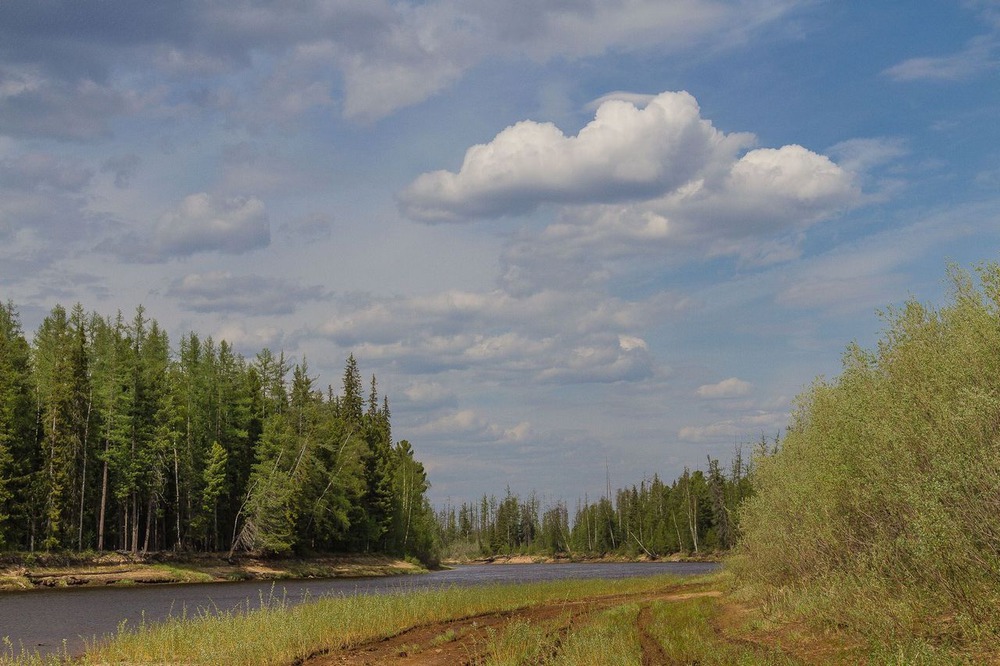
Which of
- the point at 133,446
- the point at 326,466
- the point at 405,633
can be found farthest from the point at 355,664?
the point at 326,466

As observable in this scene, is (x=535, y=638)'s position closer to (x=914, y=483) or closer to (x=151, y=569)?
(x=914, y=483)

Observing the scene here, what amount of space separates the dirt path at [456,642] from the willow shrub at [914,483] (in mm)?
6111

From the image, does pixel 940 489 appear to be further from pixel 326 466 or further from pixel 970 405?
pixel 326 466

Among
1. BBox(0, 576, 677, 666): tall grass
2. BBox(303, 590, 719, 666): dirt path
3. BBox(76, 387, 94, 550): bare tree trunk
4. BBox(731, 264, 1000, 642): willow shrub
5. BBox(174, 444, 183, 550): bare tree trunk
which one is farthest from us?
BBox(174, 444, 183, 550): bare tree trunk

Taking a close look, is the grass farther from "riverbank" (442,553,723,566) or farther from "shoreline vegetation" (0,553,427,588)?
"riverbank" (442,553,723,566)

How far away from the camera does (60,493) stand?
215 feet

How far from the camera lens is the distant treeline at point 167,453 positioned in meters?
67.6

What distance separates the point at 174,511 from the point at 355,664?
6814 cm

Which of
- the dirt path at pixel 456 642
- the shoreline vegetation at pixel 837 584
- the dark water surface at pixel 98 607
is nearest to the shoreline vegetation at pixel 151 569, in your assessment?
the dark water surface at pixel 98 607

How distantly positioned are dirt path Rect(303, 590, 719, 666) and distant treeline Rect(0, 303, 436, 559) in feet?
153

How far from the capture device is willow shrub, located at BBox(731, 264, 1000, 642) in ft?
49.8

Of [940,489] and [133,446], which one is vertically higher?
[133,446]

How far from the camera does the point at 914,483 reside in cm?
1688

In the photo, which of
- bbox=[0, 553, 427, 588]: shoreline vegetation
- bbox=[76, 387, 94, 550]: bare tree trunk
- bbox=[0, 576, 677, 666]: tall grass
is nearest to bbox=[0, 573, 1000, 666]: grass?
bbox=[0, 576, 677, 666]: tall grass
